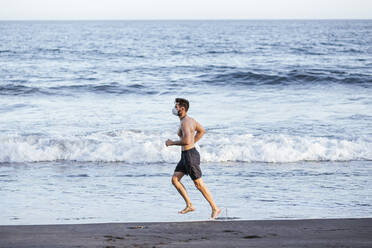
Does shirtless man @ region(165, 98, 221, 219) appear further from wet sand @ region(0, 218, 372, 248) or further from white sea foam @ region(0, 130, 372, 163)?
white sea foam @ region(0, 130, 372, 163)

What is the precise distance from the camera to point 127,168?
10.8 meters

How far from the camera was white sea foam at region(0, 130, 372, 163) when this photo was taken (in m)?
11.7

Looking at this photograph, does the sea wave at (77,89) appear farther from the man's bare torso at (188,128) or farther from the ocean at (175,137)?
the man's bare torso at (188,128)

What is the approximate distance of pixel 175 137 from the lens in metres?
14.1

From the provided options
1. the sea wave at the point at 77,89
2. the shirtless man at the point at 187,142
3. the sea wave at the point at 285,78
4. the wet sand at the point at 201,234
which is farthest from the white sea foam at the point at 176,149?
the sea wave at the point at 285,78

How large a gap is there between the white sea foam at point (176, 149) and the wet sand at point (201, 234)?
210 inches

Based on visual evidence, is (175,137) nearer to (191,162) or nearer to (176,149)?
(176,149)

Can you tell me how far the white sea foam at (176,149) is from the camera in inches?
462

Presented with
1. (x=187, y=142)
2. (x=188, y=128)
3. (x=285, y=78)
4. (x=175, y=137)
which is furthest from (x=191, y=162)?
(x=285, y=78)

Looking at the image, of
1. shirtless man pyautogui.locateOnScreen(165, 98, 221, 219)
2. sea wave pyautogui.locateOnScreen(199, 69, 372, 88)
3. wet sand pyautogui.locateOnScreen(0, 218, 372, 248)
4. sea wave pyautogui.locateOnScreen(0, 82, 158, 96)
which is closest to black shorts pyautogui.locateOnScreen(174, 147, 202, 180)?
shirtless man pyautogui.locateOnScreen(165, 98, 221, 219)

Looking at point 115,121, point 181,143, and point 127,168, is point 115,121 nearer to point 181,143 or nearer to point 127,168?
point 127,168

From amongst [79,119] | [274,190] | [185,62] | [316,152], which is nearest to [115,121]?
[79,119]

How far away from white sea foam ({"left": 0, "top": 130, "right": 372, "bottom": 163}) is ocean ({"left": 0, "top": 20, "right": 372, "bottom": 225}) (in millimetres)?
31

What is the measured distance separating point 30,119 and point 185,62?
1788cm
